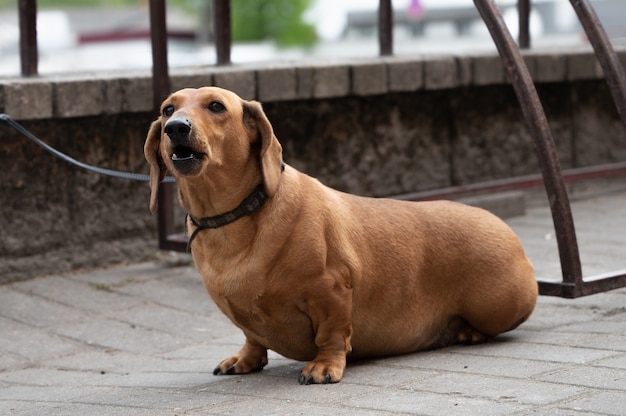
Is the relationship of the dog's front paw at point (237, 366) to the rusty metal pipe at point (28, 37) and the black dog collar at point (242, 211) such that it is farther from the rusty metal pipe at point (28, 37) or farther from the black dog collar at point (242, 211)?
the rusty metal pipe at point (28, 37)

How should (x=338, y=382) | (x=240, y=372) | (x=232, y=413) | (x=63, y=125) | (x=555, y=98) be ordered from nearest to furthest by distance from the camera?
(x=232, y=413) → (x=338, y=382) → (x=240, y=372) → (x=63, y=125) → (x=555, y=98)

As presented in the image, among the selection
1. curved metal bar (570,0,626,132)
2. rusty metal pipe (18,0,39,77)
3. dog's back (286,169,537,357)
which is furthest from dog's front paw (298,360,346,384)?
rusty metal pipe (18,0,39,77)

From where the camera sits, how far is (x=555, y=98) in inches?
308

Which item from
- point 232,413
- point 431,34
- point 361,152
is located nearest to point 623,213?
point 361,152

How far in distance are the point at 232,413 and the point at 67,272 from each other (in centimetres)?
260

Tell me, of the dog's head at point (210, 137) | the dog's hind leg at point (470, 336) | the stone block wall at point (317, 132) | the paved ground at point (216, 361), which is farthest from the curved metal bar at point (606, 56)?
the stone block wall at point (317, 132)

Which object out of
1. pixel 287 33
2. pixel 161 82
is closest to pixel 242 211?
pixel 161 82

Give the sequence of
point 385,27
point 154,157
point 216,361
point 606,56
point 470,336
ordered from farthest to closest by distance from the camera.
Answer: point 385,27 < point 606,56 < point 216,361 < point 470,336 < point 154,157

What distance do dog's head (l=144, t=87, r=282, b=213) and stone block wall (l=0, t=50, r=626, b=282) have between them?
1.84m

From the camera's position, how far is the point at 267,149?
3.62 meters

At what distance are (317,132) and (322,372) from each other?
308 cm

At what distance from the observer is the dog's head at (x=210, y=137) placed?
11.2 feet

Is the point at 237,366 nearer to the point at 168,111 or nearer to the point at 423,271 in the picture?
the point at 423,271

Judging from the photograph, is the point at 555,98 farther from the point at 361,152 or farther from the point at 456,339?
the point at 456,339
